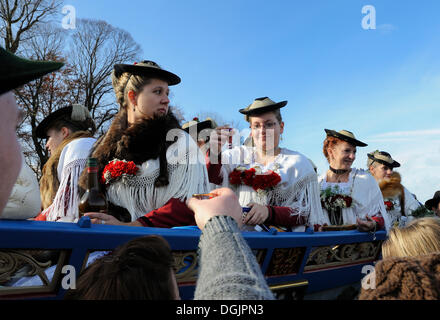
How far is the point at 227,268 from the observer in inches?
28.4

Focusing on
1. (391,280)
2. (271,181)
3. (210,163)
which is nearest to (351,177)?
(271,181)

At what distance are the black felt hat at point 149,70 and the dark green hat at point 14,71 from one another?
186 cm

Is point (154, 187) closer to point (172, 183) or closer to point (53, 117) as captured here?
point (172, 183)

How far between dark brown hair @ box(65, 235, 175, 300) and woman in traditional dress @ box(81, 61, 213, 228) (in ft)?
4.24

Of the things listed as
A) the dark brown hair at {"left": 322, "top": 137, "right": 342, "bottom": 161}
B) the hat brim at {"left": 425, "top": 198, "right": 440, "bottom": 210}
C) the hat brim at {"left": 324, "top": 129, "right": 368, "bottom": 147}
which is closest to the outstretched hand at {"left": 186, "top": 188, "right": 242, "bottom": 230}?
the hat brim at {"left": 324, "top": 129, "right": 368, "bottom": 147}

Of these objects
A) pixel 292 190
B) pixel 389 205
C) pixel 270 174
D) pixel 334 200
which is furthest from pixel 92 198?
pixel 389 205

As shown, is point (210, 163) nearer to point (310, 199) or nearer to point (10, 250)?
point (310, 199)

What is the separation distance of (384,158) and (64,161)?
Answer: 711 cm

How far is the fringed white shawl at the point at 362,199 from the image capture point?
500cm

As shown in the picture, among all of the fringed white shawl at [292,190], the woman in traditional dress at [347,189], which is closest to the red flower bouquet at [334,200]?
the woman in traditional dress at [347,189]

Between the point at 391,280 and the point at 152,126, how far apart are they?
6.36 feet

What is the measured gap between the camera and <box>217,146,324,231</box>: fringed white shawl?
346 cm

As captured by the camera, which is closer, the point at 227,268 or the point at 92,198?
the point at 227,268

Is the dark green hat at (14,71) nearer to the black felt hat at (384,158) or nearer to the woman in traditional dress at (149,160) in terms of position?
the woman in traditional dress at (149,160)
